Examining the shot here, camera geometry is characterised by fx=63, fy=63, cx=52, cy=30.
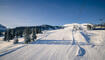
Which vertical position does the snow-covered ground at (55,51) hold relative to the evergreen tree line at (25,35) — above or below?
below

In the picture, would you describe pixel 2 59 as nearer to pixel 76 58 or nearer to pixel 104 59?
pixel 76 58

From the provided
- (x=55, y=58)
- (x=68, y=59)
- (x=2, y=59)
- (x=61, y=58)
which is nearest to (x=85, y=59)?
(x=68, y=59)

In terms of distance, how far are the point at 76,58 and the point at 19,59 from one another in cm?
860

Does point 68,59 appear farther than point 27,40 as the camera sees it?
No

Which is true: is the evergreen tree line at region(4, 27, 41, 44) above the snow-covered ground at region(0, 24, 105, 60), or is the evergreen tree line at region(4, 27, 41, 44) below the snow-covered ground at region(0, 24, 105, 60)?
above

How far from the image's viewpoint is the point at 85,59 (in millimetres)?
9367

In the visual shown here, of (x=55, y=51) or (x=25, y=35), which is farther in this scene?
(x=25, y=35)

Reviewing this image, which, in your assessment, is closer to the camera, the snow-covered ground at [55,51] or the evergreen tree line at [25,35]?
the snow-covered ground at [55,51]

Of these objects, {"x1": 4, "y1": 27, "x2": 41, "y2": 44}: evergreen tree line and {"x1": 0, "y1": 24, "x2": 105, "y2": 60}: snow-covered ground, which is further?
{"x1": 4, "y1": 27, "x2": 41, "y2": 44}: evergreen tree line

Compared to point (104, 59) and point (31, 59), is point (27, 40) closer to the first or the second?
point (31, 59)

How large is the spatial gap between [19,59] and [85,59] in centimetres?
985

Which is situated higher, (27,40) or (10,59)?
(27,40)

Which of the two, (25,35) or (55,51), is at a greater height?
(25,35)

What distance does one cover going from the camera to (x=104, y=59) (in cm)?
939
